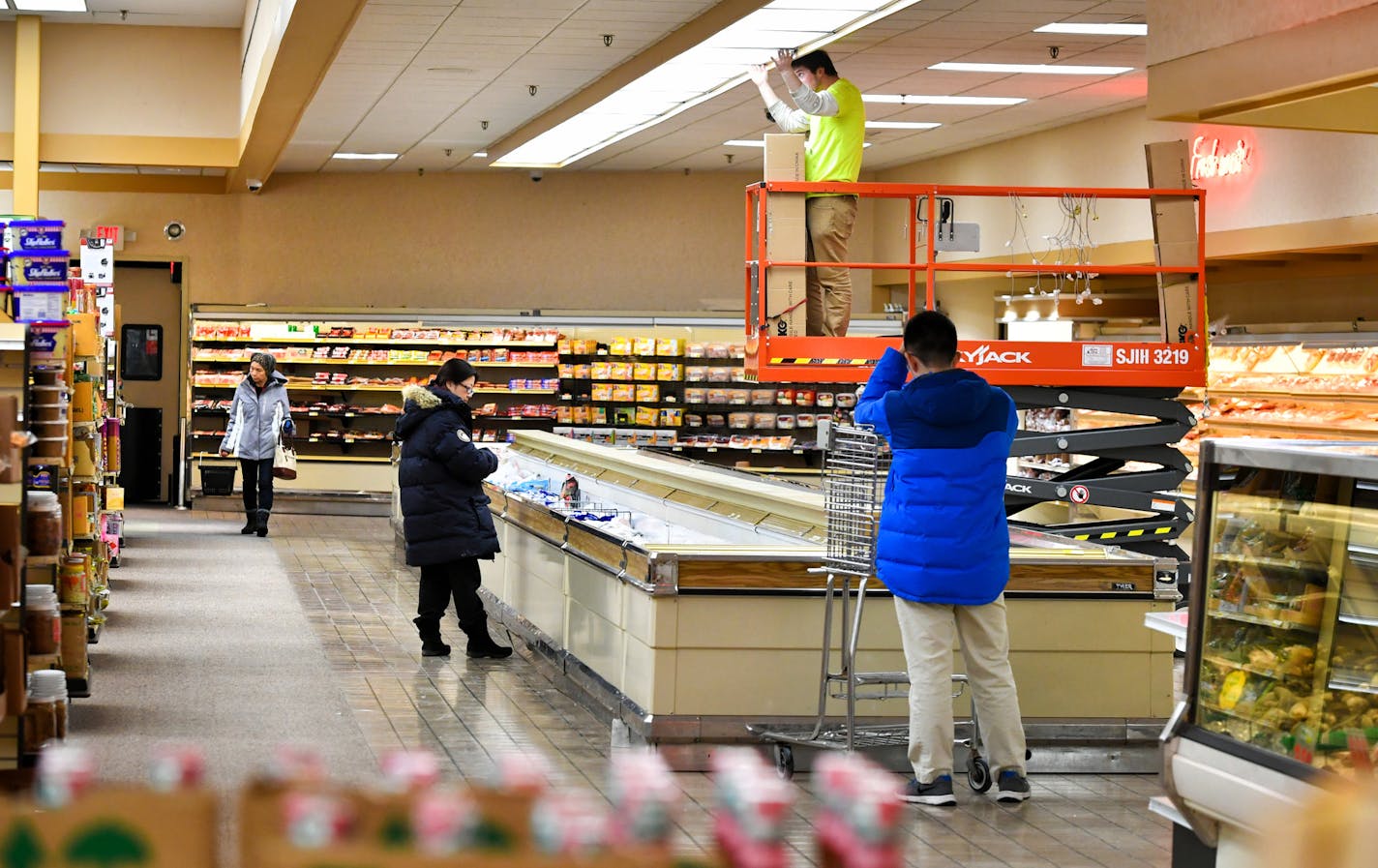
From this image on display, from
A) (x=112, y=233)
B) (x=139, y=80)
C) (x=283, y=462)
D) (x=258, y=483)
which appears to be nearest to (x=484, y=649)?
(x=283, y=462)

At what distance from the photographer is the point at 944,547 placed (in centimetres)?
561

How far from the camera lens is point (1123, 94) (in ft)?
43.9

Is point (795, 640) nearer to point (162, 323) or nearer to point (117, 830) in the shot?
point (117, 830)

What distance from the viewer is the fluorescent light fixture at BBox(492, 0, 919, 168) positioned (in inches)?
384

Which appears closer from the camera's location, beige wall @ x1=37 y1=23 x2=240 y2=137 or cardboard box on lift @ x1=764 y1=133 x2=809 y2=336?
cardboard box on lift @ x1=764 y1=133 x2=809 y2=336

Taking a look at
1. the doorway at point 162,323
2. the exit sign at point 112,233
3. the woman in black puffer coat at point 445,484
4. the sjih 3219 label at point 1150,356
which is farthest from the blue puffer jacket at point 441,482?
the doorway at point 162,323

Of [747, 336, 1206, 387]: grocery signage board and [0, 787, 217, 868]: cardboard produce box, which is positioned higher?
[747, 336, 1206, 387]: grocery signage board

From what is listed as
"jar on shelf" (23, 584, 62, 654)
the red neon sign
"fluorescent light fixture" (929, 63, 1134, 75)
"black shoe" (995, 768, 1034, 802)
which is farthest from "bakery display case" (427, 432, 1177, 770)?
the red neon sign

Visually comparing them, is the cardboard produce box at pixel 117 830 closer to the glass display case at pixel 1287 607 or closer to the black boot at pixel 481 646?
the glass display case at pixel 1287 607

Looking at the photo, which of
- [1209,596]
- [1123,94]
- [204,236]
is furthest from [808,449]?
[1209,596]

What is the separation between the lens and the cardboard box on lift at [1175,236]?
8.83 meters

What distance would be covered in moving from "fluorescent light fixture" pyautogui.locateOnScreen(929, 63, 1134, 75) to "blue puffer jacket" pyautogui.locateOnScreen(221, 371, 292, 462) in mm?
6271

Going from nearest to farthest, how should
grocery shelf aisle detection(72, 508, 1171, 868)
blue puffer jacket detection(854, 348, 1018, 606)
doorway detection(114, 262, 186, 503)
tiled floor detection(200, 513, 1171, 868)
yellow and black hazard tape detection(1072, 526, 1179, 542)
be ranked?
1. tiled floor detection(200, 513, 1171, 868)
2. grocery shelf aisle detection(72, 508, 1171, 868)
3. blue puffer jacket detection(854, 348, 1018, 606)
4. yellow and black hazard tape detection(1072, 526, 1179, 542)
5. doorway detection(114, 262, 186, 503)

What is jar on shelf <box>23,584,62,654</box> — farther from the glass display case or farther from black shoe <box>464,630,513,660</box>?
the glass display case
